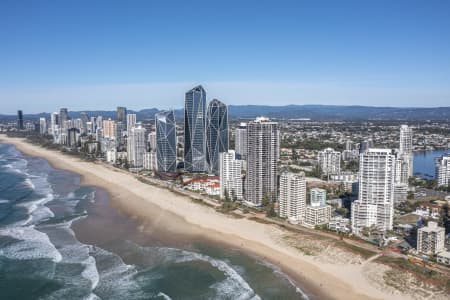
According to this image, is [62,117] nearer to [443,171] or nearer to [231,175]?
[231,175]

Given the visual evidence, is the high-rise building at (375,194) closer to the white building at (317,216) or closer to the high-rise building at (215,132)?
the white building at (317,216)

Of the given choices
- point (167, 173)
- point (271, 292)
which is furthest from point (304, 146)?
point (271, 292)

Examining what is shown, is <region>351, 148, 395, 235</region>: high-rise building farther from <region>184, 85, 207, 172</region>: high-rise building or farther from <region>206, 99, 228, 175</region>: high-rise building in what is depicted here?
<region>184, 85, 207, 172</region>: high-rise building

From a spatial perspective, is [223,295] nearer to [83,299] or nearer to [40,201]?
[83,299]

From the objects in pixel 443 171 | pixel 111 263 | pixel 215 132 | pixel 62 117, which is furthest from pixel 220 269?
pixel 62 117

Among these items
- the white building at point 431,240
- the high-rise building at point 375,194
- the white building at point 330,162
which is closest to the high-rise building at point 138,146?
the white building at point 330,162

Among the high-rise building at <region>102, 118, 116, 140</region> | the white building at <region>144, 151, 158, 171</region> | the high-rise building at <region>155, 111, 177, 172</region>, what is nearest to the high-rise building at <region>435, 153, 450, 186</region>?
the high-rise building at <region>155, 111, 177, 172</region>
